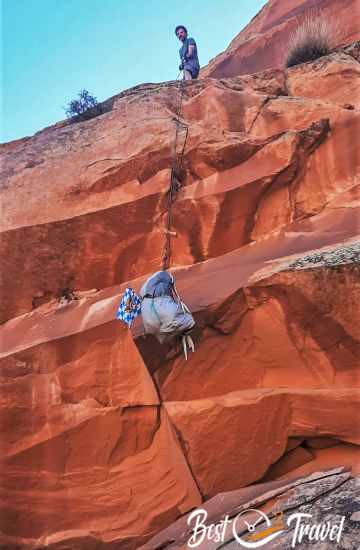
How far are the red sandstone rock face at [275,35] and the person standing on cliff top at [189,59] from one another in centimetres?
347

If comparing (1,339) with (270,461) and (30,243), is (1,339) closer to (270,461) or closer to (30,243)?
(30,243)

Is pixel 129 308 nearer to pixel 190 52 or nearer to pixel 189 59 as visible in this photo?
pixel 189 59

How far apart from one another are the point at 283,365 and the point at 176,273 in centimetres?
173

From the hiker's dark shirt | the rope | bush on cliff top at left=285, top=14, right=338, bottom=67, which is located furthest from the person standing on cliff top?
the rope

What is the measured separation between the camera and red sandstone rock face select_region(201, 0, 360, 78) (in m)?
11.8

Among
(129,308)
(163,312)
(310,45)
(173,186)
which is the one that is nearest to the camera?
(163,312)

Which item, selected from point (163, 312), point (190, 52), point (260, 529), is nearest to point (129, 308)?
point (163, 312)

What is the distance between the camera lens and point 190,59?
898cm

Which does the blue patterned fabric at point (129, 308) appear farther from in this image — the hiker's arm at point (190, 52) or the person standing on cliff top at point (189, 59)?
the hiker's arm at point (190, 52)

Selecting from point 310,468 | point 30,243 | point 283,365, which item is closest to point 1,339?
point 30,243

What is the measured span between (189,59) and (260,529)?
8367mm

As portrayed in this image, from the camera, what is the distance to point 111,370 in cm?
491

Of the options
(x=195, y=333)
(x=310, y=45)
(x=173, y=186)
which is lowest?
(x=195, y=333)

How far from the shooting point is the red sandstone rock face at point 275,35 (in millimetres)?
A: 11844
